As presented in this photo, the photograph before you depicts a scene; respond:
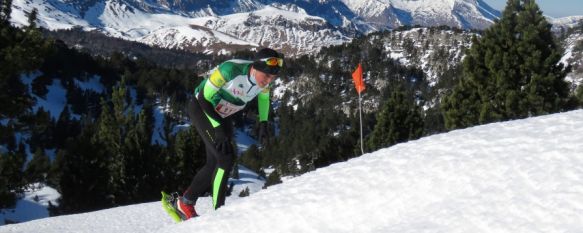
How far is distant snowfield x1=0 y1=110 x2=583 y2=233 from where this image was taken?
146 inches

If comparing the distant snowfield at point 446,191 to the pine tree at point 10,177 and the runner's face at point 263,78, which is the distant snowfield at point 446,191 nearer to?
the runner's face at point 263,78

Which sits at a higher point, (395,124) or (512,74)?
(512,74)

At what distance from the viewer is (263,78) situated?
6266mm

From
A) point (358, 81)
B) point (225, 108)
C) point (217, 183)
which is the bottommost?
point (358, 81)

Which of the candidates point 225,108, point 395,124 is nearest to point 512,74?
point 395,124

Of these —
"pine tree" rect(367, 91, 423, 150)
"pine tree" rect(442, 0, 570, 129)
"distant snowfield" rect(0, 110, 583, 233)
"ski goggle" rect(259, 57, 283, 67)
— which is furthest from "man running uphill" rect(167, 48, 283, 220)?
"pine tree" rect(367, 91, 423, 150)

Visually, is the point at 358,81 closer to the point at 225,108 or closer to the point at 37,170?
the point at 37,170

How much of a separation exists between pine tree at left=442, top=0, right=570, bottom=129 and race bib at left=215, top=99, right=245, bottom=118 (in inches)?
587

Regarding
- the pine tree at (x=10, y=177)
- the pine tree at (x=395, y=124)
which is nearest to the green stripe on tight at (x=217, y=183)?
the pine tree at (x=10, y=177)

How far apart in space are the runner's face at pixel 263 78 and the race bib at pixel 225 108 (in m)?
0.43

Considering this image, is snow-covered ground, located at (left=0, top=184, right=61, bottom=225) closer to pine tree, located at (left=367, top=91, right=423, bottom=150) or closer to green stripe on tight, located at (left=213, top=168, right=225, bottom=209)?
pine tree, located at (left=367, top=91, right=423, bottom=150)

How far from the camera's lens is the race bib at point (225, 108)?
6261 mm

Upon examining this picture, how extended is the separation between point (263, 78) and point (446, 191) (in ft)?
9.22

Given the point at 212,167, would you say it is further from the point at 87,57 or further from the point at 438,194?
the point at 87,57
